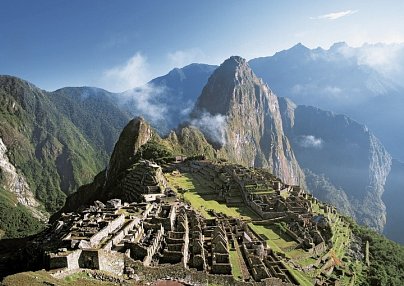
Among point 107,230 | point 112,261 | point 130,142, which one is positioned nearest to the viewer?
point 112,261

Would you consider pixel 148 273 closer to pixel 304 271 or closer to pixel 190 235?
pixel 190 235

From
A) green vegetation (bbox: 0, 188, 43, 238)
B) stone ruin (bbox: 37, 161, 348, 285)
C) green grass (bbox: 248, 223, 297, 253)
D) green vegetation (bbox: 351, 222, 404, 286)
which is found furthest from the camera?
green vegetation (bbox: 0, 188, 43, 238)

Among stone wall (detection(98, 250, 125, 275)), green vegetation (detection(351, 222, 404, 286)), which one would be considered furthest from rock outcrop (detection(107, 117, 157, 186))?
stone wall (detection(98, 250, 125, 275))

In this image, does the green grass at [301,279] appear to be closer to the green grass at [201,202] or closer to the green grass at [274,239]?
the green grass at [274,239]

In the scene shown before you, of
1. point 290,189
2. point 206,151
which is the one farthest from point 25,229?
point 290,189

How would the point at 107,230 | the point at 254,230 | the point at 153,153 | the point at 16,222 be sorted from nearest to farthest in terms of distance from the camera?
the point at 107,230 → the point at 254,230 → the point at 153,153 → the point at 16,222

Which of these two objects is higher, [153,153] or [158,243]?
[153,153]

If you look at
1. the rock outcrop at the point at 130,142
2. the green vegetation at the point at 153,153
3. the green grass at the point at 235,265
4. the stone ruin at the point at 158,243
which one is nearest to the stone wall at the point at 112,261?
the stone ruin at the point at 158,243

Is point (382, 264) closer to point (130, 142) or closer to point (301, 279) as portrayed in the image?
point (301, 279)

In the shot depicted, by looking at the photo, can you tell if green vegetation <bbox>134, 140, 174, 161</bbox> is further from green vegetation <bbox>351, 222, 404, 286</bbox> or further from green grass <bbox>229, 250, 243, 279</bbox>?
green grass <bbox>229, 250, 243, 279</bbox>

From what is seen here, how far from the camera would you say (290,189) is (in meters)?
99.5

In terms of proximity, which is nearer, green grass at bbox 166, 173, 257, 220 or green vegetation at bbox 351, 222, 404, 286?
green vegetation at bbox 351, 222, 404, 286

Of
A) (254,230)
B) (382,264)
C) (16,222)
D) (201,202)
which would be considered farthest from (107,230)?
(16,222)

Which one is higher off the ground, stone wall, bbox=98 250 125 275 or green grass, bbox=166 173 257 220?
stone wall, bbox=98 250 125 275
